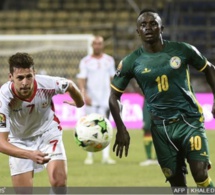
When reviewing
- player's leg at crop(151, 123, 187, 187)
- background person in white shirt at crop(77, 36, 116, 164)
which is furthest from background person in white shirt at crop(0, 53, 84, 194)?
background person in white shirt at crop(77, 36, 116, 164)

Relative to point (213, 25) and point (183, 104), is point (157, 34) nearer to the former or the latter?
point (183, 104)

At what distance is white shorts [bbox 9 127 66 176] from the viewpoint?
293 inches

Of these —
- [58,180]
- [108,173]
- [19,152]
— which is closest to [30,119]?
[58,180]

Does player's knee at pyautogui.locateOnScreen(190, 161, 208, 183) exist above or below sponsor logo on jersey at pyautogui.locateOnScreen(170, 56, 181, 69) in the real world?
below

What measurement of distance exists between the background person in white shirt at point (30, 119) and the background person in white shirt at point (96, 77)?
586cm

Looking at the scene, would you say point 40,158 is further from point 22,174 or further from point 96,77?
point 96,77

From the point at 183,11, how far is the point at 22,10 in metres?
6.19

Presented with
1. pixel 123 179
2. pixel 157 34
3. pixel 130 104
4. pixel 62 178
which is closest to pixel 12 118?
pixel 62 178

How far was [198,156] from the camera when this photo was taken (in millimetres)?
7047

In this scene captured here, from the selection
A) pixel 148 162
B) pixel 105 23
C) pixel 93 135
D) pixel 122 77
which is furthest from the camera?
pixel 105 23

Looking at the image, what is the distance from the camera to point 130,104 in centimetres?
1975

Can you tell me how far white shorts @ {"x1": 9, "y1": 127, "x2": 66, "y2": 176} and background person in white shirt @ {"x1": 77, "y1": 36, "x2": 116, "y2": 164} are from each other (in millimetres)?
5854

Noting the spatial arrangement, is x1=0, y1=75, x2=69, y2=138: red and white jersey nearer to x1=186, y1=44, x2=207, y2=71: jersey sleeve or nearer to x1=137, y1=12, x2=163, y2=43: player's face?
x1=137, y1=12, x2=163, y2=43: player's face

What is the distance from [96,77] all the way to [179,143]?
7.04 metres
